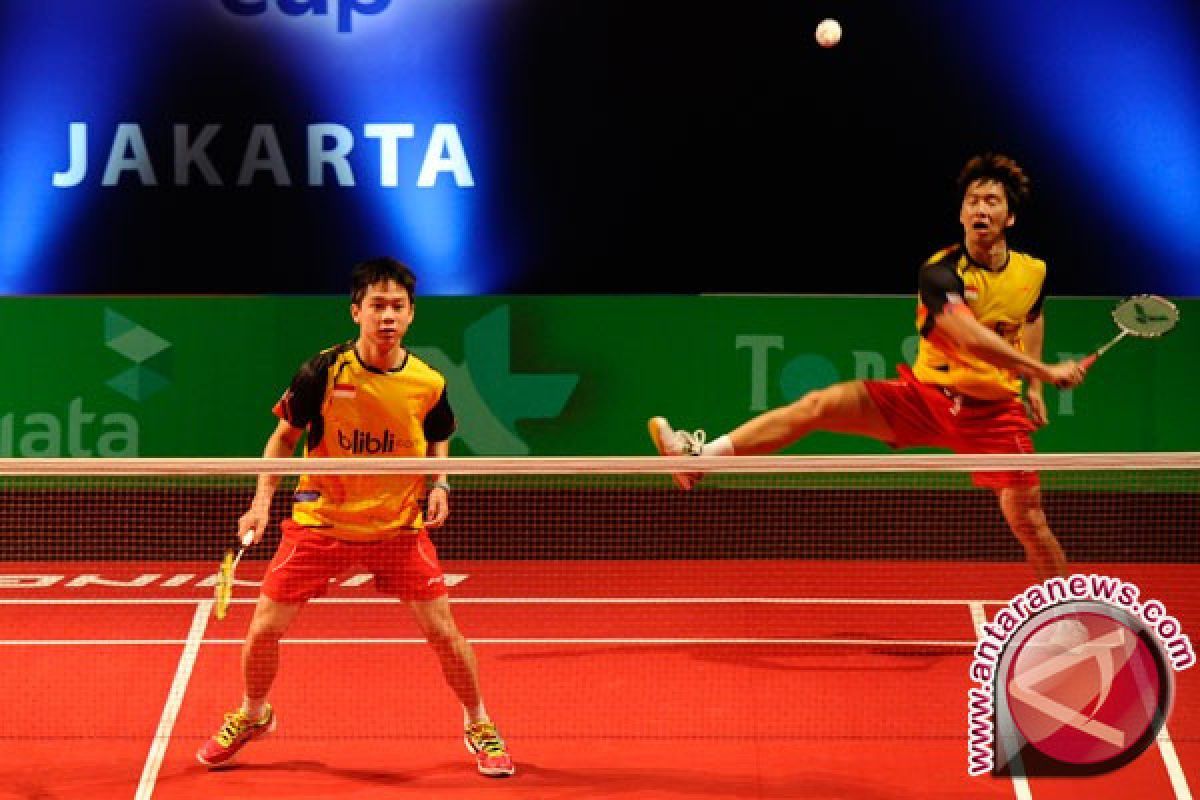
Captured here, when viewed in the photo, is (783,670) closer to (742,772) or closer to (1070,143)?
(742,772)

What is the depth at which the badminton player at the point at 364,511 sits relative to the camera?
587 centimetres

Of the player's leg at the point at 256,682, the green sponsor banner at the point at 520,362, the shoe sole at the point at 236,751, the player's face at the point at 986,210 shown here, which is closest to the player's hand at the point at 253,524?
the player's leg at the point at 256,682

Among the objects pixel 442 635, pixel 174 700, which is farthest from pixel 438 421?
pixel 174 700

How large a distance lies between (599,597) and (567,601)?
0.21m

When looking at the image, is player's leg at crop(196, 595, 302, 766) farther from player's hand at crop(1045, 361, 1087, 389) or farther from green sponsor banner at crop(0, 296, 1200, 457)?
green sponsor banner at crop(0, 296, 1200, 457)

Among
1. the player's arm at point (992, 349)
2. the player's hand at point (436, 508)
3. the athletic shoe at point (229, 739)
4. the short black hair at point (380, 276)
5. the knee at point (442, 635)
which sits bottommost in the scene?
the athletic shoe at point (229, 739)

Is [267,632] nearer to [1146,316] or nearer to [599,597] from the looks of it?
[599,597]

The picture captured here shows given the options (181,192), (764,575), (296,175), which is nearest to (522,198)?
(296,175)

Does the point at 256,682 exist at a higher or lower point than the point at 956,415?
lower

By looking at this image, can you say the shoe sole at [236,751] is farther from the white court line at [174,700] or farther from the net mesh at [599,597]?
the net mesh at [599,597]

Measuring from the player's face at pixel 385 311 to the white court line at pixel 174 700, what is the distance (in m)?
1.57

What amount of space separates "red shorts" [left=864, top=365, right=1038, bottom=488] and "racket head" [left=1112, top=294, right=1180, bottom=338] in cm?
62

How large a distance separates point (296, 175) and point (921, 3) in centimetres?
396

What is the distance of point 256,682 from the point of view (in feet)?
19.6
